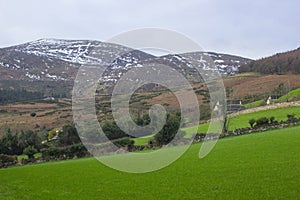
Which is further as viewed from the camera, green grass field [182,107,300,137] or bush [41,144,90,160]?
green grass field [182,107,300,137]

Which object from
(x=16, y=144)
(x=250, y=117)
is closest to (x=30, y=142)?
(x=16, y=144)

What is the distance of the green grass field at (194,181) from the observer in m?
14.0

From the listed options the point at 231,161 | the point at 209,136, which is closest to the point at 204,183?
the point at 231,161

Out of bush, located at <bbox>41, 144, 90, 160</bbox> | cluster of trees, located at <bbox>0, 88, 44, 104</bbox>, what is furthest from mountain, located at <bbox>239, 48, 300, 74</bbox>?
bush, located at <bbox>41, 144, 90, 160</bbox>

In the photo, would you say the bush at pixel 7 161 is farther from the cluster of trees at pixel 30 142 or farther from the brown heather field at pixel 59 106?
the brown heather field at pixel 59 106

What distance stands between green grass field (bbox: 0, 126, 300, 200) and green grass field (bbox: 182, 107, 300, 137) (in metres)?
20.0

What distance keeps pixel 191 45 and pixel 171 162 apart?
408 inches

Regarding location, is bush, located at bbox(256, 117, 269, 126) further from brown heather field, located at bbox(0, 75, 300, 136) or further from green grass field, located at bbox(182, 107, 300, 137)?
brown heather field, located at bbox(0, 75, 300, 136)

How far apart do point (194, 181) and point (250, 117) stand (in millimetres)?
35426

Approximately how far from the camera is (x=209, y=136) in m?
40.6

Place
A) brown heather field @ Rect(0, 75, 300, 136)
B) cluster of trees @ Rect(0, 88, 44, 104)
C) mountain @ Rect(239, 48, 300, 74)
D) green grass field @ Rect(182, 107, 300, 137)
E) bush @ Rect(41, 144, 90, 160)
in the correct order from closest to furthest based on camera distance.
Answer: bush @ Rect(41, 144, 90, 160) < green grass field @ Rect(182, 107, 300, 137) < brown heather field @ Rect(0, 75, 300, 136) < mountain @ Rect(239, 48, 300, 74) < cluster of trees @ Rect(0, 88, 44, 104)

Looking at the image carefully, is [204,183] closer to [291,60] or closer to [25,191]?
[25,191]

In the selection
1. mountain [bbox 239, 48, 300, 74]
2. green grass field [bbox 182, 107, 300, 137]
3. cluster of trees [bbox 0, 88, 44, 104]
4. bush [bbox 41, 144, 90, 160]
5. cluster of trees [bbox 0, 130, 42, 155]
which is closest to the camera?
bush [bbox 41, 144, 90, 160]

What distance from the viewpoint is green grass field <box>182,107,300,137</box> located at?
44769 millimetres
